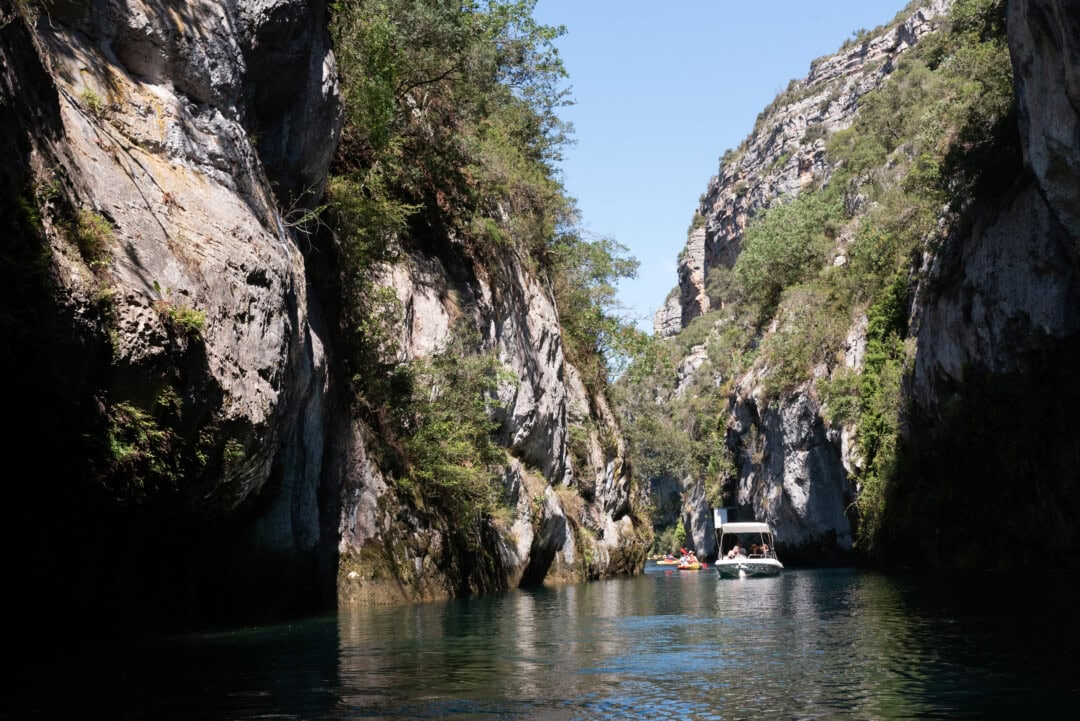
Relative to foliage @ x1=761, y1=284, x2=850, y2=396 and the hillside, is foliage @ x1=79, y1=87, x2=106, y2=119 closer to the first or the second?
Answer: the hillside

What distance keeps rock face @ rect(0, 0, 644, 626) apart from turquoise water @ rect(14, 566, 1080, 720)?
1.61 metres

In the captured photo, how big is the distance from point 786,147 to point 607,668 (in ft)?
417

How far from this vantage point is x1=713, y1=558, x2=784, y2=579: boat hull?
1500 inches

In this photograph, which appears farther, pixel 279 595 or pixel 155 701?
pixel 279 595

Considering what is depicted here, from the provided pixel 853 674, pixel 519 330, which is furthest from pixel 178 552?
pixel 519 330

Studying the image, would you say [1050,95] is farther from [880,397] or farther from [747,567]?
[747,567]

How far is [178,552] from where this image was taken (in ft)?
48.0

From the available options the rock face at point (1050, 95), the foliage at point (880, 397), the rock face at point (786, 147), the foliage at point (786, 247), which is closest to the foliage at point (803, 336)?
Answer: the foliage at point (786, 247)

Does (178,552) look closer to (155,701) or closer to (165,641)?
(165,641)

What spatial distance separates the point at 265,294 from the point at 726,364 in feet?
222

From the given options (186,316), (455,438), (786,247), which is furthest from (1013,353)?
(786,247)

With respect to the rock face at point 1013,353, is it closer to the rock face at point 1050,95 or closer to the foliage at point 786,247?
the rock face at point 1050,95

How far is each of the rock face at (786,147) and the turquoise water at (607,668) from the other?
95272 mm

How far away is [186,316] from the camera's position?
43.5 ft
